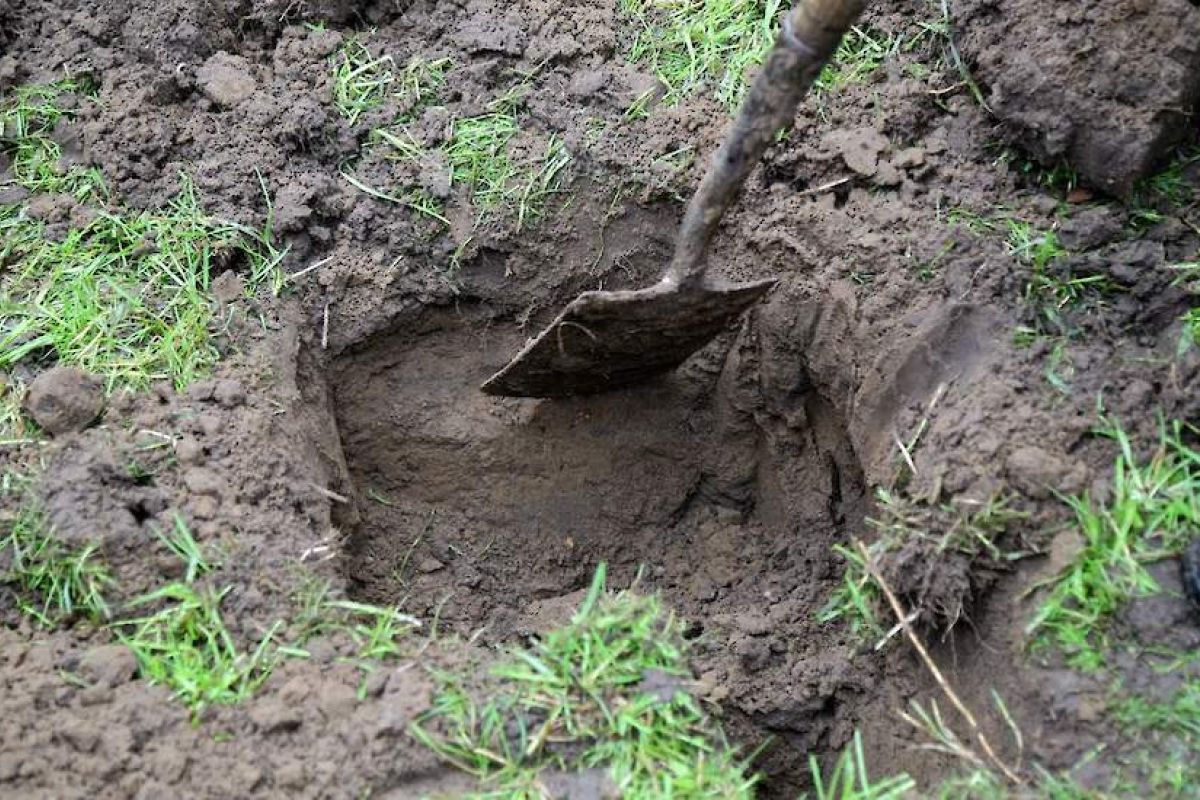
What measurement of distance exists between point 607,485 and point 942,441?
110 centimetres

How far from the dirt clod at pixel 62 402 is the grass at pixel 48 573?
226 millimetres

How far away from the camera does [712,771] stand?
8.39 ft

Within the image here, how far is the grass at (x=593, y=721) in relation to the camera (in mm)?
2541

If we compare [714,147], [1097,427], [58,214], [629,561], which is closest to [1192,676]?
[1097,427]

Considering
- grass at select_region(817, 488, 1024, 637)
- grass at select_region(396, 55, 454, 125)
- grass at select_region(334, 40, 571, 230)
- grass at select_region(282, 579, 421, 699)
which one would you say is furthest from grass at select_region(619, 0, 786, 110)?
grass at select_region(282, 579, 421, 699)

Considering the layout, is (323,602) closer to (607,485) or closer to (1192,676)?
(607,485)

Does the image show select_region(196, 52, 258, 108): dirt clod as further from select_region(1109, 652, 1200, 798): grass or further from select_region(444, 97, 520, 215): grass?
select_region(1109, 652, 1200, 798): grass

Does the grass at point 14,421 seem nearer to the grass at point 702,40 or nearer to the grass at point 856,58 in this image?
the grass at point 702,40

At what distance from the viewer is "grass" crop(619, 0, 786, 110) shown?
143 inches

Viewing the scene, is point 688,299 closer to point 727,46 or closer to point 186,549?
point 727,46

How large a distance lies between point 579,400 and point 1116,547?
62.0 inches

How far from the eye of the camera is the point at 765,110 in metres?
2.72

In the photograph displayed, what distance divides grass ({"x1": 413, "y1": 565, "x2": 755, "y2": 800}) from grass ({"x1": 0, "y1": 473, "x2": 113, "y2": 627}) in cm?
81

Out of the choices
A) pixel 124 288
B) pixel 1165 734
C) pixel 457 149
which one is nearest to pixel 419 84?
pixel 457 149
